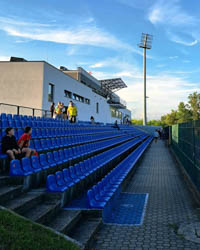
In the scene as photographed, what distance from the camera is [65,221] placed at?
11.8 ft

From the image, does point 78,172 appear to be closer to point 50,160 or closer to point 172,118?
point 50,160

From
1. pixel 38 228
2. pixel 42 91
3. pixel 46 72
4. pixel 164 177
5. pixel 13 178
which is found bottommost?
pixel 164 177

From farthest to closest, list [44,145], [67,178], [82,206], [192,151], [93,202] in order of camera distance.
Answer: [192,151] < [44,145] < [67,178] < [82,206] < [93,202]

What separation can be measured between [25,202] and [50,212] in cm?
41

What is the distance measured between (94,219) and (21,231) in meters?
1.75

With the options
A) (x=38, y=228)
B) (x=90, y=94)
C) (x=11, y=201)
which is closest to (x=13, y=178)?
(x=11, y=201)

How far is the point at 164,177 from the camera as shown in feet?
30.0

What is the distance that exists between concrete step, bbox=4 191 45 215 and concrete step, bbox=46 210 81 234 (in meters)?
0.42

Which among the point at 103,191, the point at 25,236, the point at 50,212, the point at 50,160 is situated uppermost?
A: the point at 50,160

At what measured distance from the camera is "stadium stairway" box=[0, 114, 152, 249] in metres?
3.41

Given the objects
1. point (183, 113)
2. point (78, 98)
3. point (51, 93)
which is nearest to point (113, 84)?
point (78, 98)

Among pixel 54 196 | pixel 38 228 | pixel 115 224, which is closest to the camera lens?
pixel 38 228

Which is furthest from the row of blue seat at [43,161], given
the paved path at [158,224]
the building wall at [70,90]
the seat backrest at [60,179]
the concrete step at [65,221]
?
the building wall at [70,90]

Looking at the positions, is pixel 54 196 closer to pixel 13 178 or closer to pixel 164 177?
pixel 13 178
